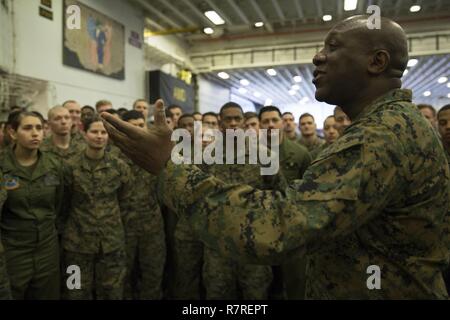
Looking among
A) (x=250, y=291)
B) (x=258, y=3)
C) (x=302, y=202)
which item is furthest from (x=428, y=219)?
(x=258, y=3)

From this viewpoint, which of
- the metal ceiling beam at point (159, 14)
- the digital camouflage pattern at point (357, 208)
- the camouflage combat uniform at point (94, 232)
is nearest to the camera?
the digital camouflage pattern at point (357, 208)

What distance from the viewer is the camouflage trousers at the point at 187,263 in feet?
10.2

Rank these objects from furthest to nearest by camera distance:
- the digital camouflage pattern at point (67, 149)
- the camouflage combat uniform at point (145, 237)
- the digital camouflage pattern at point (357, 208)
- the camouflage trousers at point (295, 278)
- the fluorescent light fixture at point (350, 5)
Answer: the fluorescent light fixture at point (350, 5) < the digital camouflage pattern at point (67, 149) < the camouflage combat uniform at point (145, 237) < the camouflage trousers at point (295, 278) < the digital camouflage pattern at point (357, 208)

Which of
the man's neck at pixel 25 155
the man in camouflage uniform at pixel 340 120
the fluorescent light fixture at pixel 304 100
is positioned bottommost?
the man's neck at pixel 25 155

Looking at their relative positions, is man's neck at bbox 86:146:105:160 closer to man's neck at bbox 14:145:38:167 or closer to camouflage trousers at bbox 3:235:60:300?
man's neck at bbox 14:145:38:167

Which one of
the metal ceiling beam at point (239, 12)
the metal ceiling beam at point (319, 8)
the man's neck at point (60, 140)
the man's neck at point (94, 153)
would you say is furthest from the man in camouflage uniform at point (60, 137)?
the metal ceiling beam at point (319, 8)

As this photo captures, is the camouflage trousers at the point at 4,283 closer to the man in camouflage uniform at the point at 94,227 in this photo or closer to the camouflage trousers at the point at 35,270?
the camouflage trousers at the point at 35,270

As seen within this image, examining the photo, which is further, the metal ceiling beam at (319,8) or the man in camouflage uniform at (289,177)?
the metal ceiling beam at (319,8)

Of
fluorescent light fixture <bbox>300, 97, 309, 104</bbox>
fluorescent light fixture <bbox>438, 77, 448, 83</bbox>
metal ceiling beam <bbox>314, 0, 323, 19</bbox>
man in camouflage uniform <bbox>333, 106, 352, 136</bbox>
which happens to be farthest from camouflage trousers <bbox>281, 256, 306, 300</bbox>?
fluorescent light fixture <bbox>300, 97, 309, 104</bbox>

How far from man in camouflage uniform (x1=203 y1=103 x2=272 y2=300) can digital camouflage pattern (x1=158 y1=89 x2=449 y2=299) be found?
6.12ft

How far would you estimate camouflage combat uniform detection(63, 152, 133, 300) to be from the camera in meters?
2.69

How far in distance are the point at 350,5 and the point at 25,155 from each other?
20.7 ft

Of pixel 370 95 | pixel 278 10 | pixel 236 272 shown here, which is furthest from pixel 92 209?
pixel 278 10

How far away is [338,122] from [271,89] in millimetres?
10652
